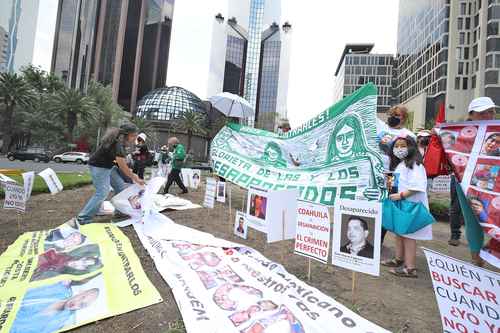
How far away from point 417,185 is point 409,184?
3.1 inches

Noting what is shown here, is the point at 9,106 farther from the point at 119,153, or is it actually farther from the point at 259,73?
the point at 259,73

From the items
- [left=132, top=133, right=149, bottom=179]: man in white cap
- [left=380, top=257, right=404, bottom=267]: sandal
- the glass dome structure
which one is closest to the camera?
[left=380, top=257, right=404, bottom=267]: sandal

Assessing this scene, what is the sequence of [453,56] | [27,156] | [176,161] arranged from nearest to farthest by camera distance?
[176,161]
[27,156]
[453,56]

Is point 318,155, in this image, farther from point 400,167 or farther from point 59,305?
point 59,305

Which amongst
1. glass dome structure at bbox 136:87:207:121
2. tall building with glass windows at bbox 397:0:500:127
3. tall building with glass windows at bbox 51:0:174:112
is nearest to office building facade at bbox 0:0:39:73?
tall building with glass windows at bbox 51:0:174:112

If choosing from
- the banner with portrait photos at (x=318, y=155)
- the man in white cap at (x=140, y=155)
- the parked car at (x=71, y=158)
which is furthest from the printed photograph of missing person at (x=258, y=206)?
the parked car at (x=71, y=158)

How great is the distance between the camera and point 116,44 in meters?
77.1

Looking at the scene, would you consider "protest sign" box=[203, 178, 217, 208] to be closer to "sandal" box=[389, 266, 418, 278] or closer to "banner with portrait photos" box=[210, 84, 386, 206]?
"banner with portrait photos" box=[210, 84, 386, 206]

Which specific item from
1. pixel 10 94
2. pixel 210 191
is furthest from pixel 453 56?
pixel 10 94

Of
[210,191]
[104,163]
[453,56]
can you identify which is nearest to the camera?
[104,163]

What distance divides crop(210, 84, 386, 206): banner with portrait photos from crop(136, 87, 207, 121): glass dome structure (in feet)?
202

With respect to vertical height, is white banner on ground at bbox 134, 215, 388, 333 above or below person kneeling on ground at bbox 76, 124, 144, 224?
below

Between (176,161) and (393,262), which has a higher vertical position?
(176,161)

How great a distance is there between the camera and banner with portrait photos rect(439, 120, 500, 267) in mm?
2465
